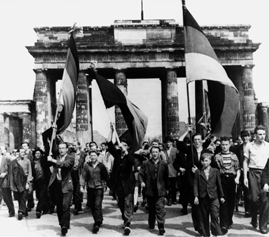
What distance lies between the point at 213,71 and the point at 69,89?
12.5 ft

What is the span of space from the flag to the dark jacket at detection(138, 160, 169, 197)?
2414mm

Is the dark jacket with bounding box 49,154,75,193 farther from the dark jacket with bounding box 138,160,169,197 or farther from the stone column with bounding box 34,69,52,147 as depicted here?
the stone column with bounding box 34,69,52,147

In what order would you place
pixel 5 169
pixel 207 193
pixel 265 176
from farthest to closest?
pixel 5 169 < pixel 265 176 < pixel 207 193

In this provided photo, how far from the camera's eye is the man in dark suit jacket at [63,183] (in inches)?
322

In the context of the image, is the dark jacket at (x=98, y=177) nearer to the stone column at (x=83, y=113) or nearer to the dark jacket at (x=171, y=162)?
the dark jacket at (x=171, y=162)

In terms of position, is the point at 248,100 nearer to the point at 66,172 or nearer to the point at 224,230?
the point at 224,230

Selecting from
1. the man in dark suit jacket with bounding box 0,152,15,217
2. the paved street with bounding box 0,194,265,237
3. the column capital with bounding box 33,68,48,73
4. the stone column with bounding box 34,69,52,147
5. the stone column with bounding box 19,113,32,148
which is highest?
the column capital with bounding box 33,68,48,73

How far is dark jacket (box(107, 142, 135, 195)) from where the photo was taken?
869cm

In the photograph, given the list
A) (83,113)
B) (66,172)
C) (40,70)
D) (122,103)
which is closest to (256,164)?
(122,103)

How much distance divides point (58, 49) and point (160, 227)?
22962 millimetres

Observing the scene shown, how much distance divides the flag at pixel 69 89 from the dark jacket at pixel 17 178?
6.80 feet

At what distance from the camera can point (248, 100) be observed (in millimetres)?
28812

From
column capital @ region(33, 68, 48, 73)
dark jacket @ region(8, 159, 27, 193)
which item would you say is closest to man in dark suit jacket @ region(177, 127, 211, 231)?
dark jacket @ region(8, 159, 27, 193)

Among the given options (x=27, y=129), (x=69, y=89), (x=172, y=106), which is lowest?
(x=27, y=129)
